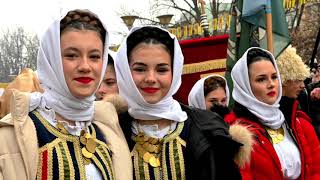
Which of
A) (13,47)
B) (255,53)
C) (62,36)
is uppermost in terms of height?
(62,36)

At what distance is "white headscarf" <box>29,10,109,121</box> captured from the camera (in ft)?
7.97

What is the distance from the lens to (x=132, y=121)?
2969 millimetres

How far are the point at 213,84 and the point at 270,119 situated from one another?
4.85 ft

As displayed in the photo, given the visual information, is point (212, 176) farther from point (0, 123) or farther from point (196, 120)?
point (0, 123)

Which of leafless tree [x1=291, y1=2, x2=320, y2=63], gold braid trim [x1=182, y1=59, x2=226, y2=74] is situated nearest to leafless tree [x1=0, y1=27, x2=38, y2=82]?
leafless tree [x1=291, y1=2, x2=320, y2=63]

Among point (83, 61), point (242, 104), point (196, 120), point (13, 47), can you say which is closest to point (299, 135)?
point (242, 104)

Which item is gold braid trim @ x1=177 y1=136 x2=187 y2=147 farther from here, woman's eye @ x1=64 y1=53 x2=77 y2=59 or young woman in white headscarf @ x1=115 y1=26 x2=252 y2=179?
woman's eye @ x1=64 y1=53 x2=77 y2=59

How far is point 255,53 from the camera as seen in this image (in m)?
3.87

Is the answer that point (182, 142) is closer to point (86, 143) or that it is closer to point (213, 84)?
point (86, 143)

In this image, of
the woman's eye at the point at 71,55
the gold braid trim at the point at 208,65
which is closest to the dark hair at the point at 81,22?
the woman's eye at the point at 71,55

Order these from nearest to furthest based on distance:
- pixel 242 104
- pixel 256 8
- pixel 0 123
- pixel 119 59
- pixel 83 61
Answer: pixel 0 123
pixel 83 61
pixel 119 59
pixel 242 104
pixel 256 8

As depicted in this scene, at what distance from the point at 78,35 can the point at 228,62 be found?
337cm

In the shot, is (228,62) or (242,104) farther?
(228,62)

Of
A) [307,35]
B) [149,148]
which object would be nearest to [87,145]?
[149,148]
